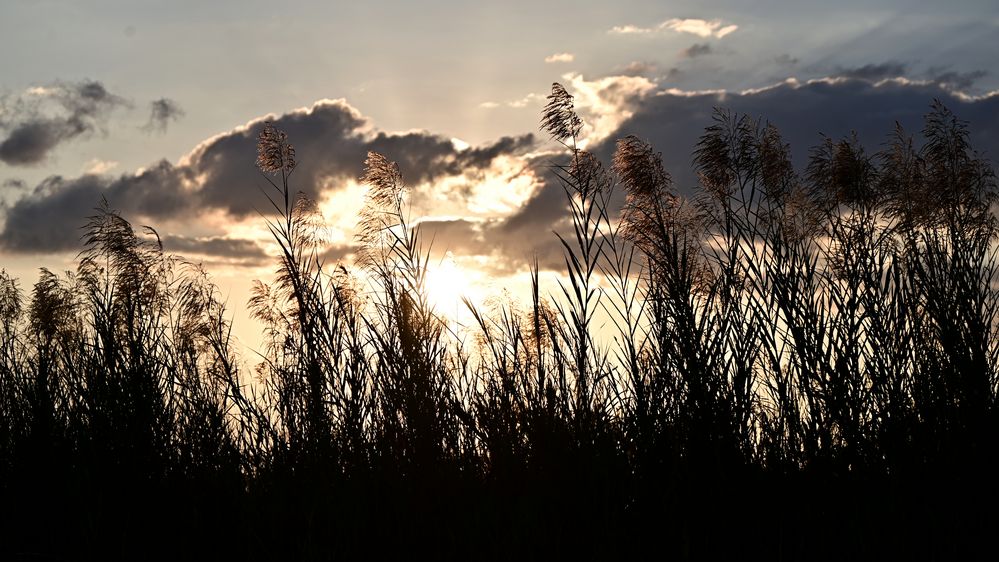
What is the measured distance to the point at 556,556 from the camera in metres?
3.21

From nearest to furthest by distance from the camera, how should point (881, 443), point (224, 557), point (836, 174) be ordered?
point (224, 557) → point (881, 443) → point (836, 174)

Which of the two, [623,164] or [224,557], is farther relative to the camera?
[623,164]

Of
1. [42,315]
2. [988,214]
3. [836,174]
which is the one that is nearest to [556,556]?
[836,174]

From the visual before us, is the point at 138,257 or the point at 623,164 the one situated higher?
the point at 138,257

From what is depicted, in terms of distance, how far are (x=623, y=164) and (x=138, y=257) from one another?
4708 mm

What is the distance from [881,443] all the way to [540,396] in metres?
1.79

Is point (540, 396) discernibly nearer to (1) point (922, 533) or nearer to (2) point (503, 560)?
(2) point (503, 560)

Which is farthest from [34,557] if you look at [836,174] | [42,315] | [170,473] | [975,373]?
[42,315]

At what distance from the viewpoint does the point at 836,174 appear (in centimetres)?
619

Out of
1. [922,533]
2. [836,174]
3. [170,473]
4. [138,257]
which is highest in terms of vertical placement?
[138,257]

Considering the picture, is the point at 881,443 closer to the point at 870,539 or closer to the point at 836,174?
the point at 870,539

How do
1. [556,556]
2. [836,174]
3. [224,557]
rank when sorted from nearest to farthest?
1. [556,556]
2. [224,557]
3. [836,174]

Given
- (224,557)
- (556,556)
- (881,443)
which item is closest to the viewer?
(556,556)

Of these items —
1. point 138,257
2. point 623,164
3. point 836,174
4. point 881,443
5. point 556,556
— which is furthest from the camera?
point 138,257
